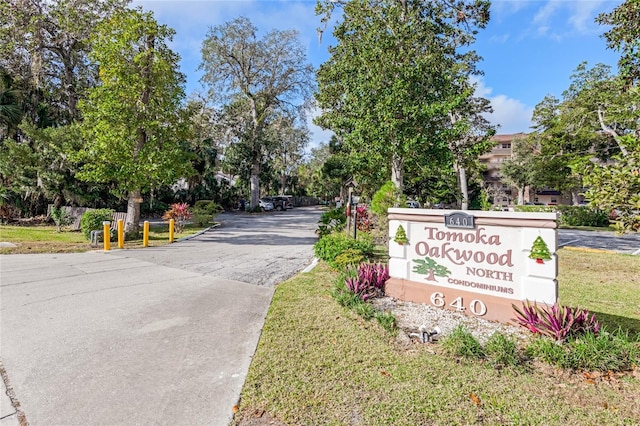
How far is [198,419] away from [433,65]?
13267 millimetres

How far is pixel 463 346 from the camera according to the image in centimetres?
360

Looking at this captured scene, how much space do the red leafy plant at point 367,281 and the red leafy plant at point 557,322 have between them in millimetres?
2107

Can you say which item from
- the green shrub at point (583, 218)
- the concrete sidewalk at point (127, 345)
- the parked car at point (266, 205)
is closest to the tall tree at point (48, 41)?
the parked car at point (266, 205)

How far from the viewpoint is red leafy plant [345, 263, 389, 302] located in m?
5.46

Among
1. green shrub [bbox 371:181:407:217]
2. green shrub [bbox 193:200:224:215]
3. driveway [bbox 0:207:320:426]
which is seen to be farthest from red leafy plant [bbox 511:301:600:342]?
green shrub [bbox 193:200:224:215]

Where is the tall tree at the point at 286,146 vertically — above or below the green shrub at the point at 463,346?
above

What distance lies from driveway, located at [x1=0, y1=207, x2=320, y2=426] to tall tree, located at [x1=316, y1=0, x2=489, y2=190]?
6142 millimetres

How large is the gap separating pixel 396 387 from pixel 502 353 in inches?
49.6

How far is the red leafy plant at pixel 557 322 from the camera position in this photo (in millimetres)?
3711

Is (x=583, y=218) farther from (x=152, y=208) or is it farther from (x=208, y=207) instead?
(x=152, y=208)

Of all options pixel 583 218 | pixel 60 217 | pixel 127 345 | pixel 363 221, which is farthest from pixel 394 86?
pixel 583 218

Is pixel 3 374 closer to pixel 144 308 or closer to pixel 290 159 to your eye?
pixel 144 308

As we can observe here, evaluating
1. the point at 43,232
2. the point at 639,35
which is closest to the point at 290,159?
the point at 43,232

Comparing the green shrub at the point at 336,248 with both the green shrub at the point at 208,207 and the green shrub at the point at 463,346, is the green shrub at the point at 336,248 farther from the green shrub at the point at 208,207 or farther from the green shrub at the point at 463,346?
the green shrub at the point at 208,207
